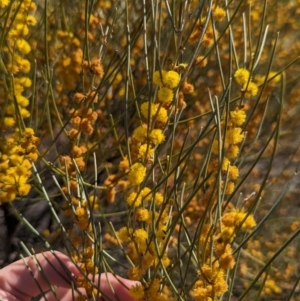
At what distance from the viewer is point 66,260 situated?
1.19m

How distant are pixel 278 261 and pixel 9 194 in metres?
1.38

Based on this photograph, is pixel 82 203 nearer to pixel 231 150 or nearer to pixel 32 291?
pixel 231 150

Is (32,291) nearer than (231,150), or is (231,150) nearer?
(231,150)

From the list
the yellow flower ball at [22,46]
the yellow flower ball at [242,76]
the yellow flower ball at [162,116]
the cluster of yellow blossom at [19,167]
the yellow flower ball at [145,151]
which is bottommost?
the cluster of yellow blossom at [19,167]

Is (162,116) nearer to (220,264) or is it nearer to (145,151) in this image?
(145,151)

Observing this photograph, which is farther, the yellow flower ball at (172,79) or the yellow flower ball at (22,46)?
the yellow flower ball at (22,46)

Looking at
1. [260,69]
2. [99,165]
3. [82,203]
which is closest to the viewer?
[82,203]

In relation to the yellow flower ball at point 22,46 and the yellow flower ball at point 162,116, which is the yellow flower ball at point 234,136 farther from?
the yellow flower ball at point 22,46

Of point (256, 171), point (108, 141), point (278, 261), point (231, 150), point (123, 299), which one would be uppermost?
point (231, 150)

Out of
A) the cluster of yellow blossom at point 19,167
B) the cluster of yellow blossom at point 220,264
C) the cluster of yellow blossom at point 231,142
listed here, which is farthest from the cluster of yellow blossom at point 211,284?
the cluster of yellow blossom at point 19,167

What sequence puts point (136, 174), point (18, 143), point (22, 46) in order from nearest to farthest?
point (136, 174)
point (18, 143)
point (22, 46)

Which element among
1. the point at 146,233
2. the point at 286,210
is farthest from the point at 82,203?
the point at 286,210

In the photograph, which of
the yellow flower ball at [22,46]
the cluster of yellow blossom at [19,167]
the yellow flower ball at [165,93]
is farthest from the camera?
the yellow flower ball at [22,46]

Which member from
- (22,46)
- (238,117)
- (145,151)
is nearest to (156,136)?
(145,151)
